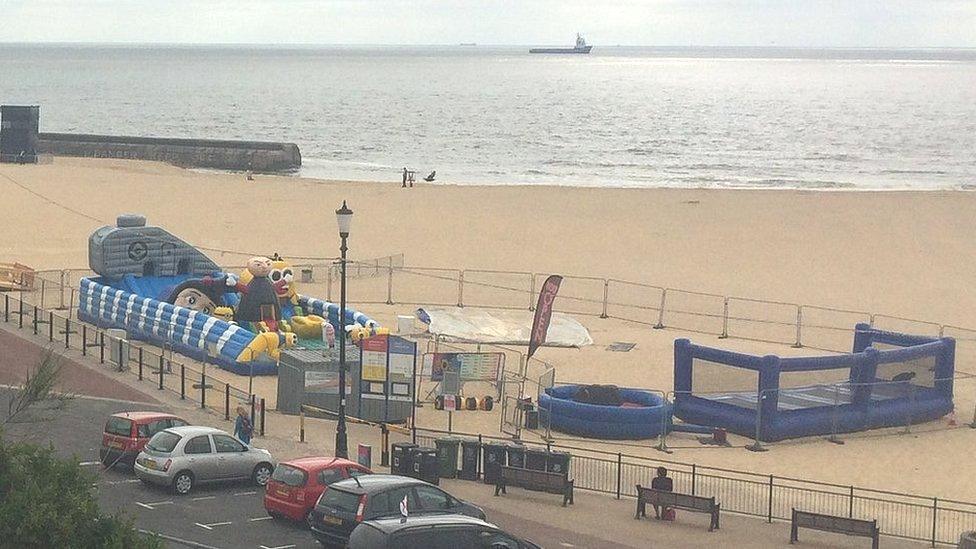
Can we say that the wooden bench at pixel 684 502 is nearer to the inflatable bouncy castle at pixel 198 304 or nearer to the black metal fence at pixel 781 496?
the black metal fence at pixel 781 496

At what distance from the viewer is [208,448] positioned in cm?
2252

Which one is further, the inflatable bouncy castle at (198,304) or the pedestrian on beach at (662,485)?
the inflatable bouncy castle at (198,304)

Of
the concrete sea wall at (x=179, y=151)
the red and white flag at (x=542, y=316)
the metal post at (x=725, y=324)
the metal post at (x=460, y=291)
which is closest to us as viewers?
the red and white flag at (x=542, y=316)

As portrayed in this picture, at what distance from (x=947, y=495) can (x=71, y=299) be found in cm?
2343

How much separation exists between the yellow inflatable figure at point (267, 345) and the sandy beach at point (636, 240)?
5.29 meters

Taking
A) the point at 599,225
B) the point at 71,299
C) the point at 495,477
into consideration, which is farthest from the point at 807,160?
the point at 495,477

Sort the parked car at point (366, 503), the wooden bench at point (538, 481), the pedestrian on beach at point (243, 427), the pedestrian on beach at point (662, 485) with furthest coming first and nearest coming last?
the pedestrian on beach at point (243, 427)
the wooden bench at point (538, 481)
the pedestrian on beach at point (662, 485)
the parked car at point (366, 503)

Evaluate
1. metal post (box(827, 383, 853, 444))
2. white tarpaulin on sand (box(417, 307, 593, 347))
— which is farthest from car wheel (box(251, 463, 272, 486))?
white tarpaulin on sand (box(417, 307, 593, 347))

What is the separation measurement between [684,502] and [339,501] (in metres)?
5.82

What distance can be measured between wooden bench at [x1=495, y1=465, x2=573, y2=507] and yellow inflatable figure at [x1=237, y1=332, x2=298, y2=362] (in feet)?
35.7

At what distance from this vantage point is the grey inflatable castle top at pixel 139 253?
38.2 metres

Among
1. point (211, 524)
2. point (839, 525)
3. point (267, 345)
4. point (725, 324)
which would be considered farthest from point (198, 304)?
point (839, 525)

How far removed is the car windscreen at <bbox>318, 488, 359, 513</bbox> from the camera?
1919cm

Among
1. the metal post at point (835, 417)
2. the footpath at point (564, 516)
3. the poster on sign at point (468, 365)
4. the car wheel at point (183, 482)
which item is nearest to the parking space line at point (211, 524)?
the car wheel at point (183, 482)
